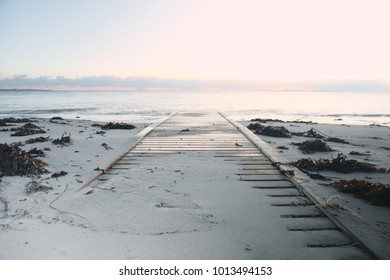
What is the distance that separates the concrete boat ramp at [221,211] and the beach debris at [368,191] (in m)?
0.70

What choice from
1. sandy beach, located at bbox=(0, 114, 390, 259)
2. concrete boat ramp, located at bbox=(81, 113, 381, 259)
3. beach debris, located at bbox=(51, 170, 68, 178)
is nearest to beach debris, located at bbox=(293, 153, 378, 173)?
sandy beach, located at bbox=(0, 114, 390, 259)

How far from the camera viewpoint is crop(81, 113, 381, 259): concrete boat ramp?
254cm

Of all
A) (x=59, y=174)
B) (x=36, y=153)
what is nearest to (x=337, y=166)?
(x=59, y=174)

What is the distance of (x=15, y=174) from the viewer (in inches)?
180

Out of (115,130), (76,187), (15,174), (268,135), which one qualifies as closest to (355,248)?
(76,187)

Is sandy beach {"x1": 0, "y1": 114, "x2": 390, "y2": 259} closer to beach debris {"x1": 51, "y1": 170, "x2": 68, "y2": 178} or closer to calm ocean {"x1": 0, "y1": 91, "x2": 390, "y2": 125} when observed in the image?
beach debris {"x1": 51, "y1": 170, "x2": 68, "y2": 178}

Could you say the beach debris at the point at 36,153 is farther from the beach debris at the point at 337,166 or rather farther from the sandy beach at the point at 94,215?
the beach debris at the point at 337,166

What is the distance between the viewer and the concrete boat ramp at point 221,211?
2543 mm

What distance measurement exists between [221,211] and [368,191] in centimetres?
222

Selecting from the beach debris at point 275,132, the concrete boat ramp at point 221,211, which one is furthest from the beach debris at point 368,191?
the beach debris at point 275,132
